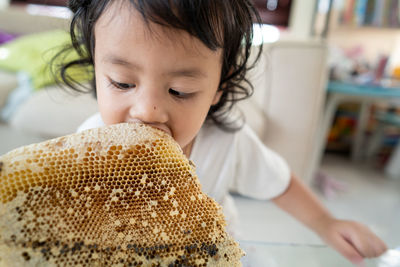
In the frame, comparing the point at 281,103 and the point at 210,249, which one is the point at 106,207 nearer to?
the point at 210,249

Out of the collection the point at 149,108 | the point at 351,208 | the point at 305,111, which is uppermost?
the point at 149,108

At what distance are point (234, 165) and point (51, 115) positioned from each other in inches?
35.0

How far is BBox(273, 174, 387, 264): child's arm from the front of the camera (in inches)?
20.1

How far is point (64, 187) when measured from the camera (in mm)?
282

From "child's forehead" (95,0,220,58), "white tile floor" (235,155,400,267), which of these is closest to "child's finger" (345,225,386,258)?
"white tile floor" (235,155,400,267)

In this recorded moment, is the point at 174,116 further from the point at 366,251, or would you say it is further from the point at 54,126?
the point at 54,126

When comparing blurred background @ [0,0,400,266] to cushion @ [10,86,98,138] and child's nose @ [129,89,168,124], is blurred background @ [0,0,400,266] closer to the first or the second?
cushion @ [10,86,98,138]

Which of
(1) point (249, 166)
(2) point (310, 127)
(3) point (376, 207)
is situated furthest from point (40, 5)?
(3) point (376, 207)

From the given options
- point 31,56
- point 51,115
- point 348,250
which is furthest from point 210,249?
point 31,56

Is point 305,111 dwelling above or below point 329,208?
above

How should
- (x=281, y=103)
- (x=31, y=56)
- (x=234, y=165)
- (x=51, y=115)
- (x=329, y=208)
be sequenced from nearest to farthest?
1. (x=234, y=165)
2. (x=51, y=115)
3. (x=281, y=103)
4. (x=329, y=208)
5. (x=31, y=56)

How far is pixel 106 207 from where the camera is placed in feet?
0.95

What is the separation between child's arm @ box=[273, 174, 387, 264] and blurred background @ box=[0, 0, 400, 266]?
34 millimetres

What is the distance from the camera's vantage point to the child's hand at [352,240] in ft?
1.65
